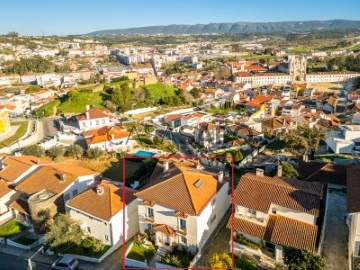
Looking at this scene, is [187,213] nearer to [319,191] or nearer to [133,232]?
[133,232]

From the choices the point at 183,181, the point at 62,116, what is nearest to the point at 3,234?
the point at 183,181

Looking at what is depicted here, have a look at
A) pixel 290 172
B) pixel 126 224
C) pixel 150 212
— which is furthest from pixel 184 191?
pixel 290 172

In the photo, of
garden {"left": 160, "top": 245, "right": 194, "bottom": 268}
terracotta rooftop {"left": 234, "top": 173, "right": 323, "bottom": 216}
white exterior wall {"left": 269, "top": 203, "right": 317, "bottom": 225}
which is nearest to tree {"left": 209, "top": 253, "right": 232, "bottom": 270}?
garden {"left": 160, "top": 245, "right": 194, "bottom": 268}

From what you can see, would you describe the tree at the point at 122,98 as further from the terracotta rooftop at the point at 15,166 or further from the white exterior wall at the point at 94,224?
the white exterior wall at the point at 94,224

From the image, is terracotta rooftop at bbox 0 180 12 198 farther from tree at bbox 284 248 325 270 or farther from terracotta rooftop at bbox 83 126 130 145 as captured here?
tree at bbox 284 248 325 270

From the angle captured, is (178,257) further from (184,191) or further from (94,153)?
(94,153)

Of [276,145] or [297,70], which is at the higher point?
[297,70]
